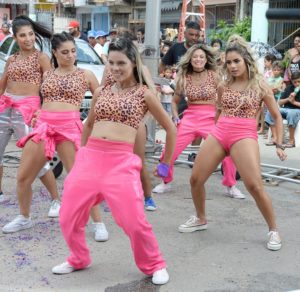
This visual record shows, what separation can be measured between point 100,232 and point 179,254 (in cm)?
75

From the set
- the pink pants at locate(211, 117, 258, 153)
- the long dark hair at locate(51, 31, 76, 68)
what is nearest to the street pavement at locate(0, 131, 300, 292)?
the pink pants at locate(211, 117, 258, 153)

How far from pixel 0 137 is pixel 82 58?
6.58 m

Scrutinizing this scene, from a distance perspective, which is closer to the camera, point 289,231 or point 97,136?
point 97,136

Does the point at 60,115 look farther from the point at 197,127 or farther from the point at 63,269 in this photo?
the point at 197,127

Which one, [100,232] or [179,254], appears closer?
[179,254]

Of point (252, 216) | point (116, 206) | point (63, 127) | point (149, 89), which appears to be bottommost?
point (252, 216)

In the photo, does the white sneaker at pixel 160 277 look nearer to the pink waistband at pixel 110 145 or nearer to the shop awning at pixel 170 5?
the pink waistband at pixel 110 145

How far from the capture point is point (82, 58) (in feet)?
41.3

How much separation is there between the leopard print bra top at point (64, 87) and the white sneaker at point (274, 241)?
209 cm

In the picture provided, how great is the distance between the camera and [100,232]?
5441mm

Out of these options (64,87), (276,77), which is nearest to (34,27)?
(64,87)

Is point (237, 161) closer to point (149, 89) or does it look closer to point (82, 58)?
point (149, 89)

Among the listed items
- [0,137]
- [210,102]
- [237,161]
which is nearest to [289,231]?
[237,161]

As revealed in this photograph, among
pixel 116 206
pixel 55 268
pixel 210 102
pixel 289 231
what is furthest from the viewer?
pixel 210 102
